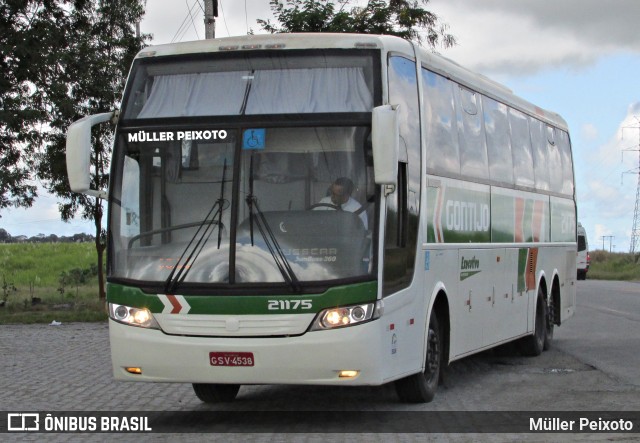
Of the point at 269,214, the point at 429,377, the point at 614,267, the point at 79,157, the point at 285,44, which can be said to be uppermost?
the point at 285,44

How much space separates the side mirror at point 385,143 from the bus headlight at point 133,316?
2.31m

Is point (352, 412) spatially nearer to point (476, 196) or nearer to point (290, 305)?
point (290, 305)

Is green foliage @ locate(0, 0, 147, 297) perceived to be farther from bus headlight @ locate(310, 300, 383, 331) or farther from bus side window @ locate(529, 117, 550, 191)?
bus headlight @ locate(310, 300, 383, 331)

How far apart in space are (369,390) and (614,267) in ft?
196

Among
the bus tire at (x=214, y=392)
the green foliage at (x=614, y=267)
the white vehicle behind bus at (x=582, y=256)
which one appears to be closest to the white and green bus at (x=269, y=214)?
the bus tire at (x=214, y=392)

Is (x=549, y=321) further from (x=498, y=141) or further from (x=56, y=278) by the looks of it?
(x=56, y=278)

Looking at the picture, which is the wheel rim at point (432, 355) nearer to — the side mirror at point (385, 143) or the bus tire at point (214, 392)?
the bus tire at point (214, 392)

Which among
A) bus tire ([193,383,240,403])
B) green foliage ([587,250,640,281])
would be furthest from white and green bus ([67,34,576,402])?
green foliage ([587,250,640,281])

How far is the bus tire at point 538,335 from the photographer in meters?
17.3

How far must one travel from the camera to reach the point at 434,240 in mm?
12242

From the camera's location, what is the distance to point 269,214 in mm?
10156

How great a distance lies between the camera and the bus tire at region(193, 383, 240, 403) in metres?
12.0

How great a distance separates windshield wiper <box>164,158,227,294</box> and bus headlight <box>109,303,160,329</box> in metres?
0.30

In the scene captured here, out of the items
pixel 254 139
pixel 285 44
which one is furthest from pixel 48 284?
pixel 254 139
